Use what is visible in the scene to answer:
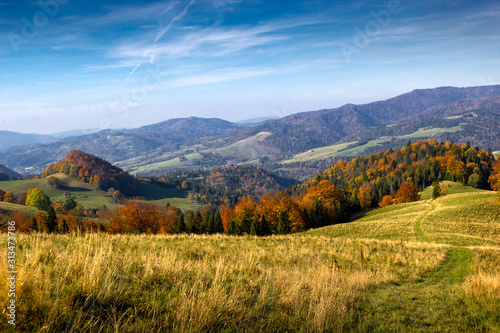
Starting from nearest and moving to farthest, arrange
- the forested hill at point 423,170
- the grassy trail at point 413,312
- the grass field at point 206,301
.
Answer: the grass field at point 206,301 < the grassy trail at point 413,312 < the forested hill at point 423,170

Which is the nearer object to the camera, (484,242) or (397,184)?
(484,242)

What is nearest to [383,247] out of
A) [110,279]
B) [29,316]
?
[110,279]

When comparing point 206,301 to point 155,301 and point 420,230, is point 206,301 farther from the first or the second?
point 420,230

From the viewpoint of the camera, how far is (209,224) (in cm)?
5972

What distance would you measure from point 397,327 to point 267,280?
3.00 m

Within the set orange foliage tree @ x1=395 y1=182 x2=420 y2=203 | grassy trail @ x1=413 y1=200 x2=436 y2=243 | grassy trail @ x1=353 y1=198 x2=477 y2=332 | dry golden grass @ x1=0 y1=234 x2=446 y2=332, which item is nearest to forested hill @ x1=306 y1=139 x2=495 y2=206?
orange foliage tree @ x1=395 y1=182 x2=420 y2=203

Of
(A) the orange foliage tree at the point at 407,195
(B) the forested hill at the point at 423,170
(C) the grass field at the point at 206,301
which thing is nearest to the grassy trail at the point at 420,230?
(C) the grass field at the point at 206,301

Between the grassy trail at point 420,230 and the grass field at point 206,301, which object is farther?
the grassy trail at point 420,230

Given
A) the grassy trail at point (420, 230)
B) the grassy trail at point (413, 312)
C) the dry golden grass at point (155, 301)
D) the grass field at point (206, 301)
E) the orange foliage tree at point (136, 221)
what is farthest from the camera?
the orange foliage tree at point (136, 221)

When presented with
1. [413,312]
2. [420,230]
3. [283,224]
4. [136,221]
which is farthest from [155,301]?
[136,221]

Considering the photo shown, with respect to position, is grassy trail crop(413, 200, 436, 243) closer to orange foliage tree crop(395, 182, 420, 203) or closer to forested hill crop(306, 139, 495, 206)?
forested hill crop(306, 139, 495, 206)

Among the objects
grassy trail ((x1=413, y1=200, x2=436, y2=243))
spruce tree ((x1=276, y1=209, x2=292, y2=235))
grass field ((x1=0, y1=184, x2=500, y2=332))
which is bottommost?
spruce tree ((x1=276, y1=209, x2=292, y2=235))

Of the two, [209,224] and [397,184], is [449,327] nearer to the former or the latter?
[209,224]

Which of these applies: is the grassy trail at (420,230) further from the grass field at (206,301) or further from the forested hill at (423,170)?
the forested hill at (423,170)
